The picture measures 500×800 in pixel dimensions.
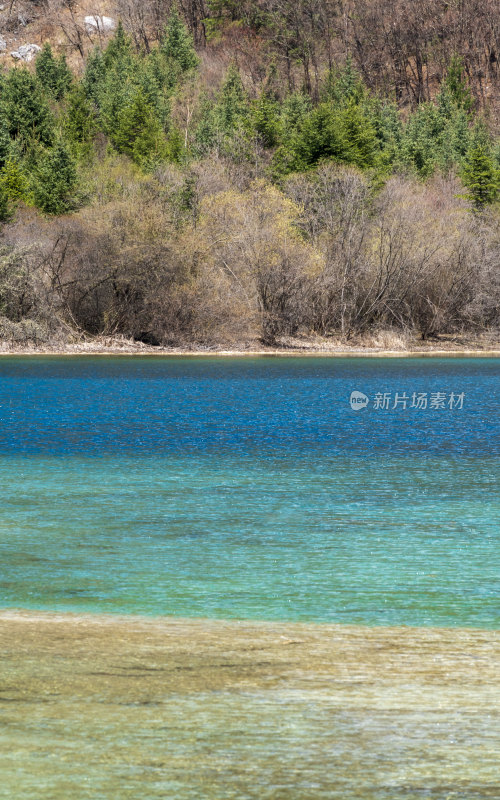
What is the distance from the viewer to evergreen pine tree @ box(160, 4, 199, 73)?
108 meters

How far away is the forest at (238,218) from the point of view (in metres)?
65.0

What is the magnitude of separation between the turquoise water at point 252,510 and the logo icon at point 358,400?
0.87 m

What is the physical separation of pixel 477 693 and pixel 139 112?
270 ft

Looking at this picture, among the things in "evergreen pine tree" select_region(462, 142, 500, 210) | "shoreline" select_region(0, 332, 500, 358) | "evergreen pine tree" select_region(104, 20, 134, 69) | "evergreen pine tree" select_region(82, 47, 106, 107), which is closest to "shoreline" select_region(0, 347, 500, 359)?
"shoreline" select_region(0, 332, 500, 358)

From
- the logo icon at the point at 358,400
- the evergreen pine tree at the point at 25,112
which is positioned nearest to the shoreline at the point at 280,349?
the logo icon at the point at 358,400

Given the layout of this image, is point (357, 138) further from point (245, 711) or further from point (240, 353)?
point (245, 711)

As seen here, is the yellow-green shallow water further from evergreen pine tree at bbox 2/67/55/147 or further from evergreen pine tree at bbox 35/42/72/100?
evergreen pine tree at bbox 35/42/72/100

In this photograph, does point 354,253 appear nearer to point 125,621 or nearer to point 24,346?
point 24,346

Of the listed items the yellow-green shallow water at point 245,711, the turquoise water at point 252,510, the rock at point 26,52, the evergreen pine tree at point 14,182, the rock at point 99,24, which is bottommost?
the turquoise water at point 252,510

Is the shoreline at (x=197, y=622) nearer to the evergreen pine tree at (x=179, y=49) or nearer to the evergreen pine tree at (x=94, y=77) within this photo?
the evergreen pine tree at (x=94, y=77)

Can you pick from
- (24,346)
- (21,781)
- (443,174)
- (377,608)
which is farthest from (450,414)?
(443,174)

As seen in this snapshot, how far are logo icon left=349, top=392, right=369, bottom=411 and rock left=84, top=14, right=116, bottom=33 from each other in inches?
4376

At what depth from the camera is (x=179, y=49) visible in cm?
10819

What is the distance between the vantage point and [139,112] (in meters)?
84.6
